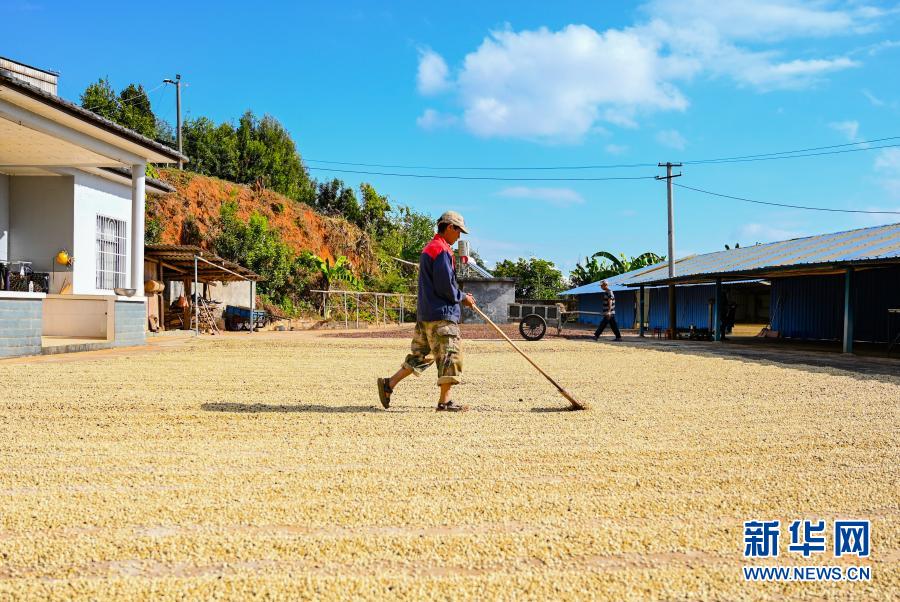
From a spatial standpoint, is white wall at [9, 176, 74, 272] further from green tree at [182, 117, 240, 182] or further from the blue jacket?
green tree at [182, 117, 240, 182]

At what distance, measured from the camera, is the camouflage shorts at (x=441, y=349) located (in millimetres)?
5465

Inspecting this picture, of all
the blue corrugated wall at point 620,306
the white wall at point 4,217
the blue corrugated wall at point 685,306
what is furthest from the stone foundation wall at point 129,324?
the blue corrugated wall at point 620,306

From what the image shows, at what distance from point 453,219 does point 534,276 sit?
39.0m

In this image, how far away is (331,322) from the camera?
26906 mm

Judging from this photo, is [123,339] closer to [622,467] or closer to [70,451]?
[70,451]

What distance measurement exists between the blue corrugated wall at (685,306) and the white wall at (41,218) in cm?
2215

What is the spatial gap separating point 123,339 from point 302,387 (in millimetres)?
6925

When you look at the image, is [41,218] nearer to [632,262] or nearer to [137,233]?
[137,233]

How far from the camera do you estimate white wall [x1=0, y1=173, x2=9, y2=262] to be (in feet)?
45.3

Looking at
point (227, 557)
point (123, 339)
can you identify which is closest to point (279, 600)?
point (227, 557)

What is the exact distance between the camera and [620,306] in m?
34.4

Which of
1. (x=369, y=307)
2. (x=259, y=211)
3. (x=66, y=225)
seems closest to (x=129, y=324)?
(x=66, y=225)

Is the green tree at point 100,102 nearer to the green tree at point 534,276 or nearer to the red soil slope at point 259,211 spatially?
the red soil slope at point 259,211

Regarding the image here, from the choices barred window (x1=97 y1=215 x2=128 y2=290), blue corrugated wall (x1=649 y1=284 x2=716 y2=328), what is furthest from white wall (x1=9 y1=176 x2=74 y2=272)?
blue corrugated wall (x1=649 y1=284 x2=716 y2=328)
